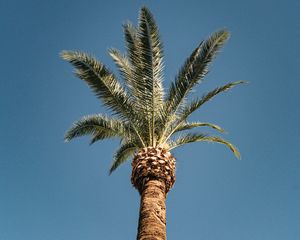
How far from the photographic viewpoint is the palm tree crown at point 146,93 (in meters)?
11.4

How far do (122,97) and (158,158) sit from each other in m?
2.55

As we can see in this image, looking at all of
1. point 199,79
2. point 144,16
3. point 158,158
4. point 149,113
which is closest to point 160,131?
point 149,113

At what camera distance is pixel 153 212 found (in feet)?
28.0

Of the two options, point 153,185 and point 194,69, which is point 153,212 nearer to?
point 153,185

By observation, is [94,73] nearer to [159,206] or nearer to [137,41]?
[137,41]

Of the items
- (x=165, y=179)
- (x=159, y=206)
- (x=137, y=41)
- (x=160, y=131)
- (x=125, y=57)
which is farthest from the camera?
(x=125, y=57)

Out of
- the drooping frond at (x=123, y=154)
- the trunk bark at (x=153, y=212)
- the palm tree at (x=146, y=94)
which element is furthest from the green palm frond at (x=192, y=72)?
the trunk bark at (x=153, y=212)

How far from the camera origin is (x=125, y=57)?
13.3 meters

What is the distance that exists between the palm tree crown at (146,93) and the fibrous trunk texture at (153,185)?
890mm

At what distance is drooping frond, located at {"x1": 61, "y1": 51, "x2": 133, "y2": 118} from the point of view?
11469 mm

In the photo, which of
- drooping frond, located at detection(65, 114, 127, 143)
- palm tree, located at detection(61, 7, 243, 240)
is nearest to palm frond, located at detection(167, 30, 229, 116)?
palm tree, located at detection(61, 7, 243, 240)

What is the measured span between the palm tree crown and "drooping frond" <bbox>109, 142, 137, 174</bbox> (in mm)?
47

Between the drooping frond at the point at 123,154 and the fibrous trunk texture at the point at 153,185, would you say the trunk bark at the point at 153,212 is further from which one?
the drooping frond at the point at 123,154

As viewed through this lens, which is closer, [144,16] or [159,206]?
[159,206]
